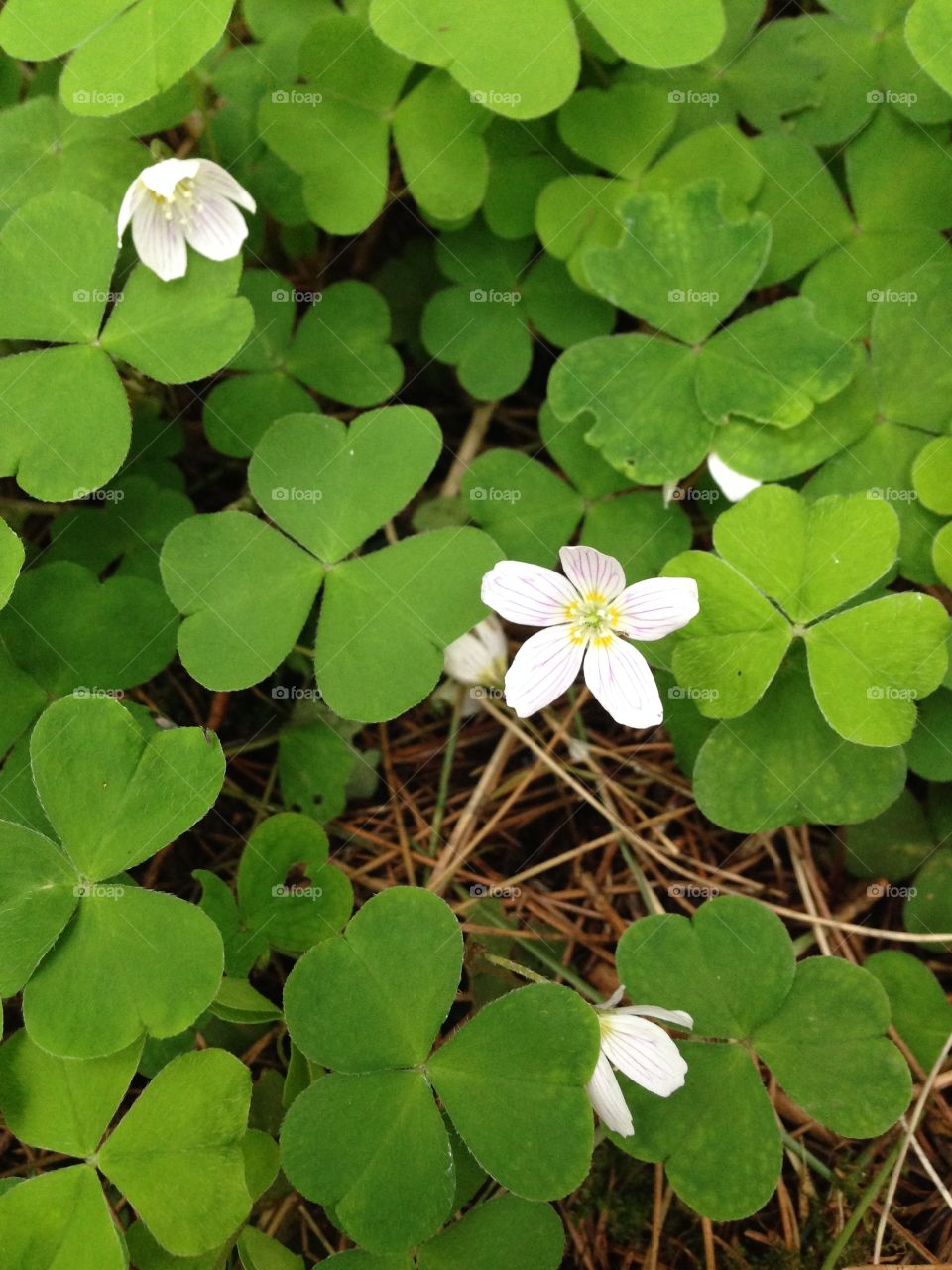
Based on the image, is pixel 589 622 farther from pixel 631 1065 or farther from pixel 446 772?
pixel 631 1065

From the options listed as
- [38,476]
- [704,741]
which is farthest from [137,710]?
[704,741]

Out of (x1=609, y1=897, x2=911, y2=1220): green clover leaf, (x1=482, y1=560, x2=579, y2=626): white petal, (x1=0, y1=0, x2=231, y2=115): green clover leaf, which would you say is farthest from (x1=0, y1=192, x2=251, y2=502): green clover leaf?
(x1=609, y1=897, x2=911, y2=1220): green clover leaf

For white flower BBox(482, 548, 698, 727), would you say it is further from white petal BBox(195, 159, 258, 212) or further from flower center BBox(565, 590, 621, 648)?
white petal BBox(195, 159, 258, 212)

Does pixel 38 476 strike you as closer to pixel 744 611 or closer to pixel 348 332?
pixel 348 332

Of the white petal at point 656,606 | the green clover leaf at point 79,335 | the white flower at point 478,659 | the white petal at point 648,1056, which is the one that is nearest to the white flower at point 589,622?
the white petal at point 656,606

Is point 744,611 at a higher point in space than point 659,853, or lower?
higher

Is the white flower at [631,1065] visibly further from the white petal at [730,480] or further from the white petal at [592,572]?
the white petal at [730,480]
